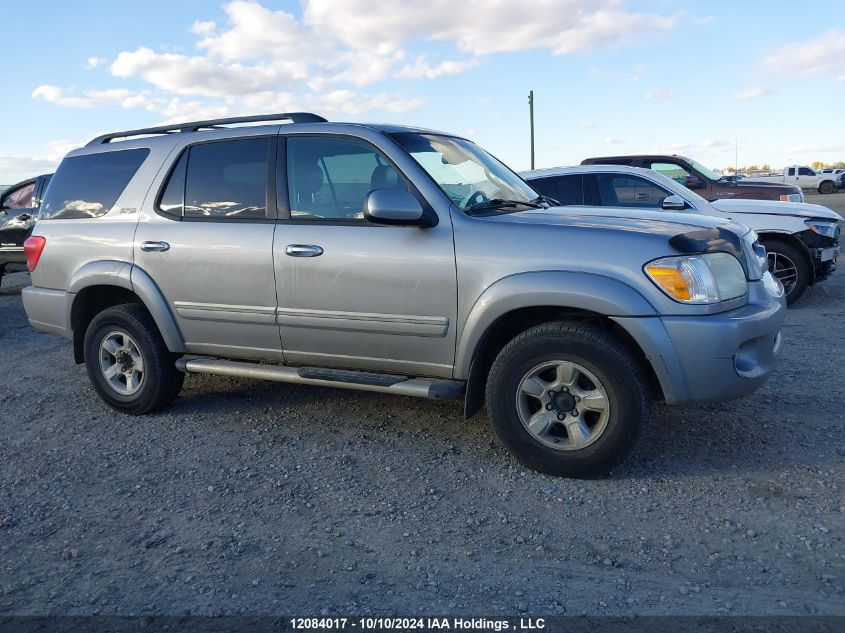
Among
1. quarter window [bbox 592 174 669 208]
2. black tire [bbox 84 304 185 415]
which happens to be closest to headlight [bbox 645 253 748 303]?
black tire [bbox 84 304 185 415]

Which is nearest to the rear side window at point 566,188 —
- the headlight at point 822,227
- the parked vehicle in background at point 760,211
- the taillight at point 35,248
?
the parked vehicle in background at point 760,211

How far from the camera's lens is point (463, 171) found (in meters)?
4.51

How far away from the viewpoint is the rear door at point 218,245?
4.49 metres

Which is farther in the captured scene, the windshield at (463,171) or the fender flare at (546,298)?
the windshield at (463,171)

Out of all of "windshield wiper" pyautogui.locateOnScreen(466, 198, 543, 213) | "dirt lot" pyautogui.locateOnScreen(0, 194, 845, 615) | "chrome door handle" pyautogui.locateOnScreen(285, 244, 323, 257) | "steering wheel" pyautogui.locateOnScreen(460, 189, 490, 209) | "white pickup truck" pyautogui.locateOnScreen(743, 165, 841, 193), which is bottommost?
"white pickup truck" pyautogui.locateOnScreen(743, 165, 841, 193)

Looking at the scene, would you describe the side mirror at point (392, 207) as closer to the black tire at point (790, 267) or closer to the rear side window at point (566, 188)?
the rear side window at point (566, 188)

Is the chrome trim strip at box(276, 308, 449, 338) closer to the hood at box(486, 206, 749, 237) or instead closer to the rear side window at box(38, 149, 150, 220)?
the hood at box(486, 206, 749, 237)

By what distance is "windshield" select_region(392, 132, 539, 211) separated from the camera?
4.24 metres

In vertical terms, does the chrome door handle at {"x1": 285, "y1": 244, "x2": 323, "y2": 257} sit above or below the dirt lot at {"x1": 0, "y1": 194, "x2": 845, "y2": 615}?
above

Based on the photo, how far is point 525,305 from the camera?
12.3ft

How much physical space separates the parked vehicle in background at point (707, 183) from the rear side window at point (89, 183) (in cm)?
732

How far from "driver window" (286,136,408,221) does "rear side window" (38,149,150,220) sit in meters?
1.29

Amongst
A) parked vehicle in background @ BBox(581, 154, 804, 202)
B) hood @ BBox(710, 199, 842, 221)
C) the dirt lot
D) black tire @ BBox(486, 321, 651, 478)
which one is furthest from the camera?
parked vehicle in background @ BBox(581, 154, 804, 202)

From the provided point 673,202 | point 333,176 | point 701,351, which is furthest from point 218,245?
point 673,202
